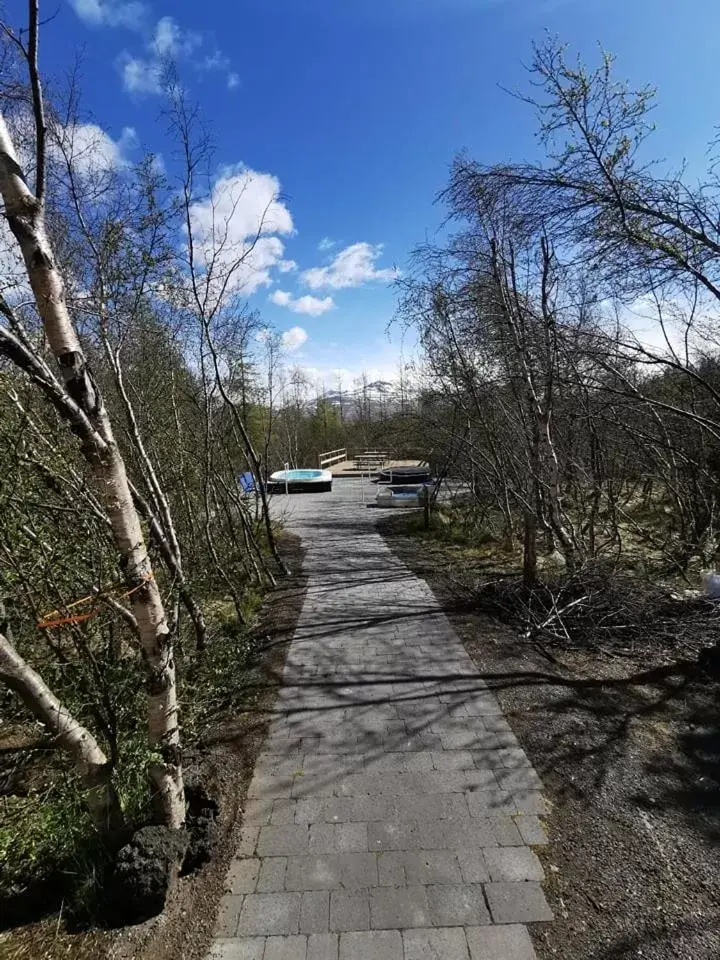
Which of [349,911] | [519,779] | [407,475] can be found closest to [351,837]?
[349,911]

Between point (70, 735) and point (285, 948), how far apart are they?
129 centimetres

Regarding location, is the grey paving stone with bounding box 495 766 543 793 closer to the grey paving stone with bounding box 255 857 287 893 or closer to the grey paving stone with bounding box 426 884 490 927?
the grey paving stone with bounding box 426 884 490 927

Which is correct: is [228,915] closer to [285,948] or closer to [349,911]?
[285,948]

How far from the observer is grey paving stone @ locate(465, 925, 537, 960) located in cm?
188

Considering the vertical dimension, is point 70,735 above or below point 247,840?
above

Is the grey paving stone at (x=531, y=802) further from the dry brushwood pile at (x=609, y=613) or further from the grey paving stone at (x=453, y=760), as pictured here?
the dry brushwood pile at (x=609, y=613)

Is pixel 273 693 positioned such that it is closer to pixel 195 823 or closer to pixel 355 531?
pixel 195 823

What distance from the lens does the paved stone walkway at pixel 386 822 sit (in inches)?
78.8

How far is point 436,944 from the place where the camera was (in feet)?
6.34

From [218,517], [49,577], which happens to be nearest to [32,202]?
[49,577]

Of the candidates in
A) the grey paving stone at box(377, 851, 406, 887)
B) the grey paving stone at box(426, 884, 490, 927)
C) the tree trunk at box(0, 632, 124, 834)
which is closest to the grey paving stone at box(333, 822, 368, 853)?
the grey paving stone at box(377, 851, 406, 887)

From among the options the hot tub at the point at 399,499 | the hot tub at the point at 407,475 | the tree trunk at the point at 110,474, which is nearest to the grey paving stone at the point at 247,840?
the tree trunk at the point at 110,474

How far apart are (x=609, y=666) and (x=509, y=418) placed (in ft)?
12.3

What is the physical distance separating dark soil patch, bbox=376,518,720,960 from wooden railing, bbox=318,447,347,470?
21.6m
